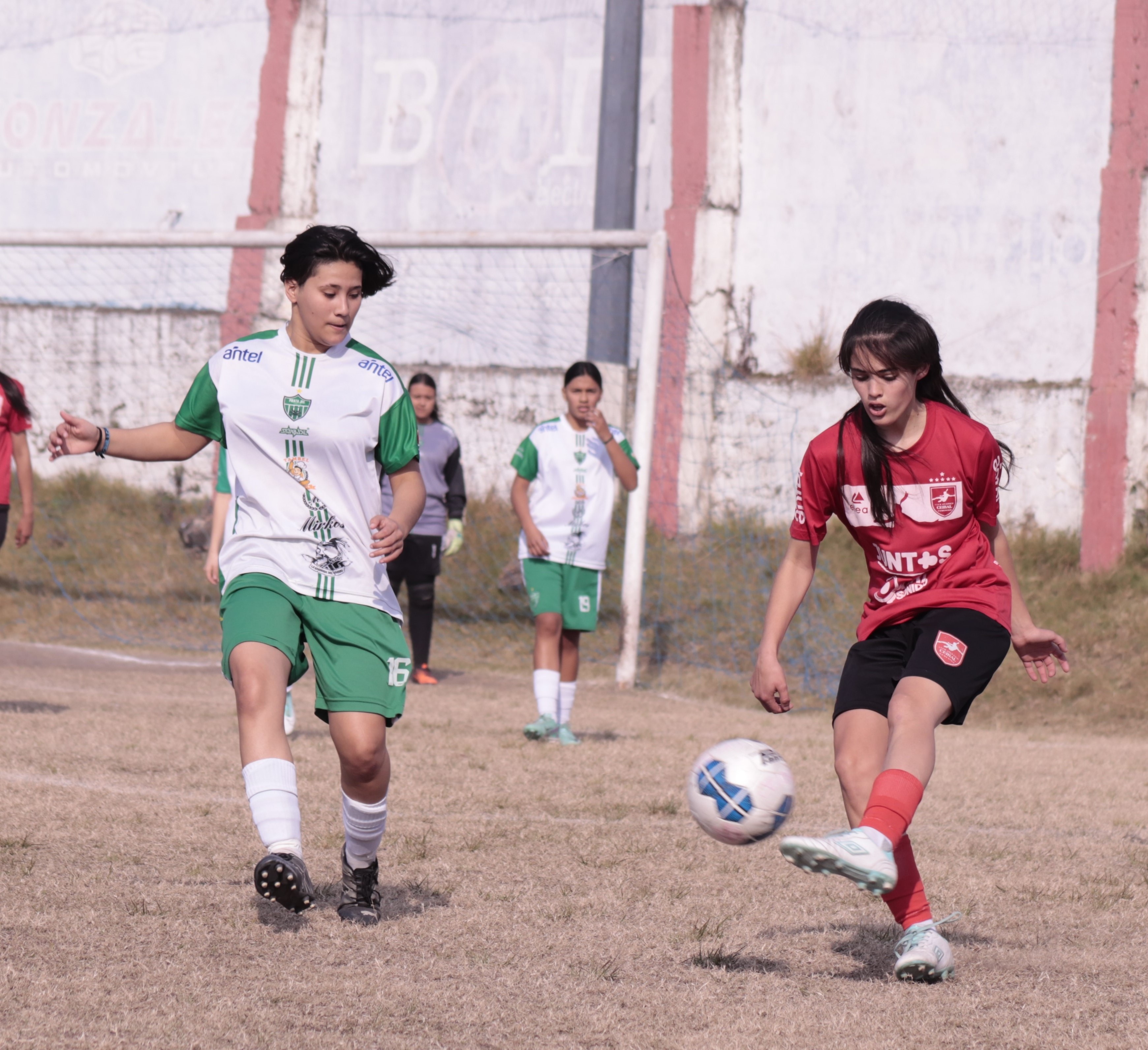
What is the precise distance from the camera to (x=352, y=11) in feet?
51.4

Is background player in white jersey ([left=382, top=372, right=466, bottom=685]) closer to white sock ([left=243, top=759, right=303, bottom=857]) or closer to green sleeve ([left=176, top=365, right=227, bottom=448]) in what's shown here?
green sleeve ([left=176, top=365, right=227, bottom=448])

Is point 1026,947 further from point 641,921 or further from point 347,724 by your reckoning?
point 347,724

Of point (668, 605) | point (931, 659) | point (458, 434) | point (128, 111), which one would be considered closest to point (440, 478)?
point (668, 605)

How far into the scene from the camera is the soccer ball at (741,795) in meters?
3.70

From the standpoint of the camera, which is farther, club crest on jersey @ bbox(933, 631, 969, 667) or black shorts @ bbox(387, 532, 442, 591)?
black shorts @ bbox(387, 532, 442, 591)

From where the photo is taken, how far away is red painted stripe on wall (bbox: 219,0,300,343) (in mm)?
15750

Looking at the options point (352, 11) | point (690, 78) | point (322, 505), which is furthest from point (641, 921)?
point (352, 11)

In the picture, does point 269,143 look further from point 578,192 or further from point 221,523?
point 221,523

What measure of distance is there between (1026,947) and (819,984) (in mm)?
766

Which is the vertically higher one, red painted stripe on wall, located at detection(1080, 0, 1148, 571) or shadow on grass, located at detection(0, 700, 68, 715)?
red painted stripe on wall, located at detection(1080, 0, 1148, 571)

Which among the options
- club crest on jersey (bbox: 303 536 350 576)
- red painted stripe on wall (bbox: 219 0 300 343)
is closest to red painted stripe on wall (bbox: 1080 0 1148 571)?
red painted stripe on wall (bbox: 219 0 300 343)

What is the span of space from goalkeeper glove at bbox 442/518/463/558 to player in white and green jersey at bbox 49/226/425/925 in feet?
A: 20.4

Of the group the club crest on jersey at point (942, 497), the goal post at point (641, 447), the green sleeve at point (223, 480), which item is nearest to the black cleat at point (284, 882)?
the club crest on jersey at point (942, 497)

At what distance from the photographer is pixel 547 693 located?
7.70 meters
